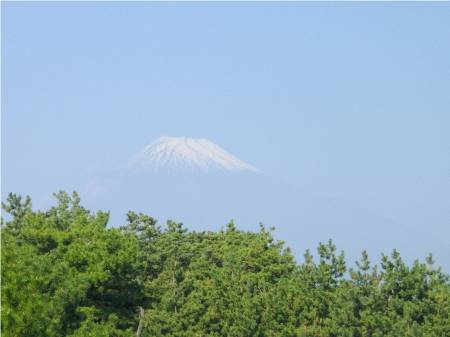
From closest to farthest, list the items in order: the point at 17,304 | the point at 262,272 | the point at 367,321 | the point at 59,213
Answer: the point at 17,304
the point at 367,321
the point at 262,272
the point at 59,213

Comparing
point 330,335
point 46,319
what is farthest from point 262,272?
point 46,319

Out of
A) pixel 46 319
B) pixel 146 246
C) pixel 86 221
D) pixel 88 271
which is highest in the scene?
pixel 146 246

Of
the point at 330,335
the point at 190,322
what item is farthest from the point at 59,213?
the point at 330,335

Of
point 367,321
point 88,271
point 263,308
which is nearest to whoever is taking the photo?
point 88,271

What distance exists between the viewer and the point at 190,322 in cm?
3828

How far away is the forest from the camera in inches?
1110

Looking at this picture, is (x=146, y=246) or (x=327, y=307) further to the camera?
(x=146, y=246)

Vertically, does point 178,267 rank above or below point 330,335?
above

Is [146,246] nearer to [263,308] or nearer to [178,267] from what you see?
[178,267]

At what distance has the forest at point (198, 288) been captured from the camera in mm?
28203

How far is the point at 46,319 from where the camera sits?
22.7 metres

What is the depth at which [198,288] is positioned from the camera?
39.5 meters

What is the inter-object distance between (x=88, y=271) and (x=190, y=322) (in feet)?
28.3

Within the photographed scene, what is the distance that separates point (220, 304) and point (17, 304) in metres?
15.8
